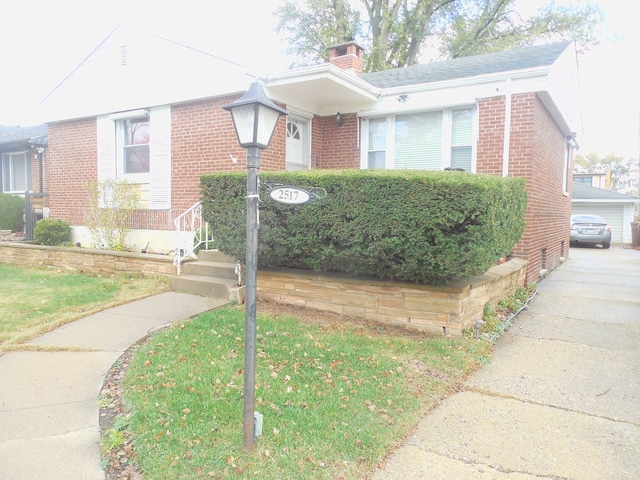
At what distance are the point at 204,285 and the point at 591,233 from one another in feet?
55.7

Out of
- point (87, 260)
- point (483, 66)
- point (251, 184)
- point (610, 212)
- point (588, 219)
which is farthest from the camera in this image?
point (610, 212)

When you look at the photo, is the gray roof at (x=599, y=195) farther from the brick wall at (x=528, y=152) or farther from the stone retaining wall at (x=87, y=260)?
the stone retaining wall at (x=87, y=260)

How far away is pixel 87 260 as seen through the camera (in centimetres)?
847

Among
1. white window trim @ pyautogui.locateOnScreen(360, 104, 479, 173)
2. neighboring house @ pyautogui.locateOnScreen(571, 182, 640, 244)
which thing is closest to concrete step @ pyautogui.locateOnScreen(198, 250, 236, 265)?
white window trim @ pyautogui.locateOnScreen(360, 104, 479, 173)

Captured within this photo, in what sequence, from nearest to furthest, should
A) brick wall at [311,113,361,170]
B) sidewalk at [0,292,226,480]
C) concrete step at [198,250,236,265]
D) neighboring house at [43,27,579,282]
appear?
sidewalk at [0,292,226,480] < concrete step at [198,250,236,265] < neighboring house at [43,27,579,282] < brick wall at [311,113,361,170]

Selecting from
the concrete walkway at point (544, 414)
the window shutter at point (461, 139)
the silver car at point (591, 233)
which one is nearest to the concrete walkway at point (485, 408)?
the concrete walkway at point (544, 414)

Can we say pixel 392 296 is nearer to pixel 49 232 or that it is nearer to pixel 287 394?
pixel 287 394

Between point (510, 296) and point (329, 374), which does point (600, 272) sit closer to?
point (510, 296)

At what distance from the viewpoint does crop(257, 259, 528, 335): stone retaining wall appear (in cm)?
523

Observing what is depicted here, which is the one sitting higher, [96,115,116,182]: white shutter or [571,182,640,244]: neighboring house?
[96,115,116,182]: white shutter

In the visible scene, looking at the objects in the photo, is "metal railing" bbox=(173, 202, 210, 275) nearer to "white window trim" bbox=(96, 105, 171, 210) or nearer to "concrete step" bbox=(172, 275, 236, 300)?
"concrete step" bbox=(172, 275, 236, 300)

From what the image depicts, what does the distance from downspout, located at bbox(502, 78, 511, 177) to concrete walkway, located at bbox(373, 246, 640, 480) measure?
2.92 metres

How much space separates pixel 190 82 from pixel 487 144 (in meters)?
5.71

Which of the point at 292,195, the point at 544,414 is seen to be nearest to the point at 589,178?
the point at 544,414
